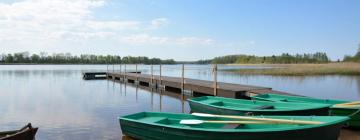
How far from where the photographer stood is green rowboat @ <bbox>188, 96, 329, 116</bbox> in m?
8.38

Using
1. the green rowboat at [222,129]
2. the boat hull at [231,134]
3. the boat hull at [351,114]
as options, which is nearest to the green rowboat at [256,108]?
the boat hull at [351,114]

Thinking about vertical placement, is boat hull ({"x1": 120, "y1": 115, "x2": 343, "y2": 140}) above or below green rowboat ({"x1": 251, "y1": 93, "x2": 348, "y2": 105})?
below

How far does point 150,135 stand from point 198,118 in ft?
4.31

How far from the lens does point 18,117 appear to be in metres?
12.2

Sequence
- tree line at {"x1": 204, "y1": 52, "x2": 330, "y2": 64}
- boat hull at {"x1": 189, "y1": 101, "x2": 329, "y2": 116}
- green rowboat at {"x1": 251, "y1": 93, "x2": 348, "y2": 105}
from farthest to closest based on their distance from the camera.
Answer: tree line at {"x1": 204, "y1": 52, "x2": 330, "y2": 64}
green rowboat at {"x1": 251, "y1": 93, "x2": 348, "y2": 105}
boat hull at {"x1": 189, "y1": 101, "x2": 329, "y2": 116}

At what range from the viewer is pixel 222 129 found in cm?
649

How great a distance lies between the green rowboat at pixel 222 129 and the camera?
600cm

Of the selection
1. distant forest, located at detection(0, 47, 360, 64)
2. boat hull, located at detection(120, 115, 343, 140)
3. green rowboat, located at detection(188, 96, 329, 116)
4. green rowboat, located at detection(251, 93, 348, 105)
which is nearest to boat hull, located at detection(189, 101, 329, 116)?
green rowboat, located at detection(188, 96, 329, 116)

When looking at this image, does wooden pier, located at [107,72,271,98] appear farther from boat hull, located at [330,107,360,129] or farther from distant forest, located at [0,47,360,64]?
distant forest, located at [0,47,360,64]

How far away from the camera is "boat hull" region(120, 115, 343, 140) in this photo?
5996mm

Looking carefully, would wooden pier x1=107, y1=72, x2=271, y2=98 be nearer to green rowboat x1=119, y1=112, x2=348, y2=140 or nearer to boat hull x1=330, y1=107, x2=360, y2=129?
boat hull x1=330, y1=107, x2=360, y2=129

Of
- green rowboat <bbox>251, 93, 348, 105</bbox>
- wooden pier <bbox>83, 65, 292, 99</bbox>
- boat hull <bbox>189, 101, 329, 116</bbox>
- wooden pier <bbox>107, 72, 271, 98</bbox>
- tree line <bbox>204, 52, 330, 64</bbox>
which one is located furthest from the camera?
tree line <bbox>204, 52, 330, 64</bbox>

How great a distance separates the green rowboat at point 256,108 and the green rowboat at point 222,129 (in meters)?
1.50

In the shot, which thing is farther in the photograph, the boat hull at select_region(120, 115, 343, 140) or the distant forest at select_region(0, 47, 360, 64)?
the distant forest at select_region(0, 47, 360, 64)
